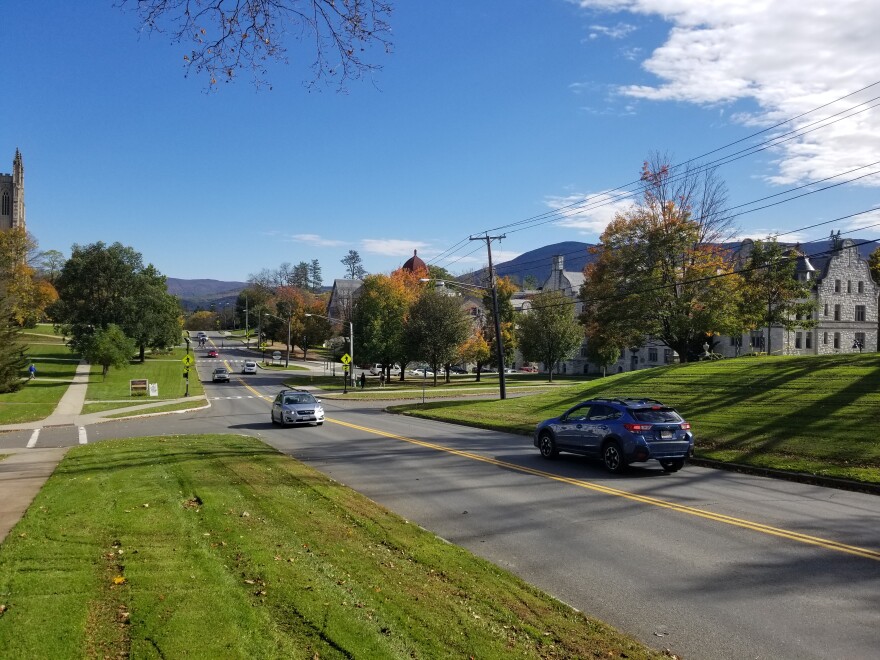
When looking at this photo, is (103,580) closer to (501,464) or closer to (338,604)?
(338,604)

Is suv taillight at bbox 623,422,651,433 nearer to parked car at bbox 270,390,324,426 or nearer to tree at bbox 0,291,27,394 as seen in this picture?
parked car at bbox 270,390,324,426

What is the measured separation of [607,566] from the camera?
782 centimetres

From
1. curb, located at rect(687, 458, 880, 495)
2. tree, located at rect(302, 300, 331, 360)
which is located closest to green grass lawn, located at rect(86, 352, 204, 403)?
tree, located at rect(302, 300, 331, 360)

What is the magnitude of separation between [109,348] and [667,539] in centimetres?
6216

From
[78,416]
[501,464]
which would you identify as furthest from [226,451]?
[78,416]

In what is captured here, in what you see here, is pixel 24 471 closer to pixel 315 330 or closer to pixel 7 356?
pixel 7 356

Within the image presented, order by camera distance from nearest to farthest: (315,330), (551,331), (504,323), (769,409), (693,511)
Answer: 1. (693,511)
2. (769,409)
3. (551,331)
4. (504,323)
5. (315,330)

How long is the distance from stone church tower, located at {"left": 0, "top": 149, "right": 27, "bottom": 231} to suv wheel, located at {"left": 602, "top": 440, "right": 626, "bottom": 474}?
14512 centimetres

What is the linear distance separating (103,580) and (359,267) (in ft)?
608

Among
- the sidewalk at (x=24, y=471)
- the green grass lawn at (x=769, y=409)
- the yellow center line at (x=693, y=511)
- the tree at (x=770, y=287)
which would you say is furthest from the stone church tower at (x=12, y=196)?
the yellow center line at (x=693, y=511)

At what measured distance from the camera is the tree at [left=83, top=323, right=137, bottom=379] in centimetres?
6100

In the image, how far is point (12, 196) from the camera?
5157 inches

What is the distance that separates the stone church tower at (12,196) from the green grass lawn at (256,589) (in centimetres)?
14588

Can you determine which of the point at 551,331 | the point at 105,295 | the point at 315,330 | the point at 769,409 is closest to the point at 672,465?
the point at 769,409
